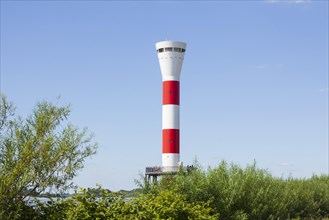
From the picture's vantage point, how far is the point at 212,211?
17656 millimetres

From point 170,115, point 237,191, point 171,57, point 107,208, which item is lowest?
point 107,208

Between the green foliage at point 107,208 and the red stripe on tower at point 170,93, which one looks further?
the red stripe on tower at point 170,93

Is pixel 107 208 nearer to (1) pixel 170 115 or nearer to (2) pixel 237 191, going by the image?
(2) pixel 237 191

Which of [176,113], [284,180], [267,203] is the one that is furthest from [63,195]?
[176,113]

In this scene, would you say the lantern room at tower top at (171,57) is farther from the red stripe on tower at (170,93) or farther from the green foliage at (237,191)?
the green foliage at (237,191)

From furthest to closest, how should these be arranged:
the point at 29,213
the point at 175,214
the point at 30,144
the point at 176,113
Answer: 1. the point at 176,113
2. the point at 175,214
3. the point at 29,213
4. the point at 30,144

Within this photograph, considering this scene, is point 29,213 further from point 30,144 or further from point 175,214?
point 175,214

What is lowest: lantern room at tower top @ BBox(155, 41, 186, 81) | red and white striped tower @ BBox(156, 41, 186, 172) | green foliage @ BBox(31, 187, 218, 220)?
green foliage @ BBox(31, 187, 218, 220)

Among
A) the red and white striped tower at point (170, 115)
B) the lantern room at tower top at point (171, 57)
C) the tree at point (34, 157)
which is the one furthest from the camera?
the lantern room at tower top at point (171, 57)

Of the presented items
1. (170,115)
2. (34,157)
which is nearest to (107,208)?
(34,157)

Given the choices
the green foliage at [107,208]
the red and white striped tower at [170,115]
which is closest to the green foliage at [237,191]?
the green foliage at [107,208]

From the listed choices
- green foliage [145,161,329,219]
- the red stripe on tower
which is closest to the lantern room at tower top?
the red stripe on tower

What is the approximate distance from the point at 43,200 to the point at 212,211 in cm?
629

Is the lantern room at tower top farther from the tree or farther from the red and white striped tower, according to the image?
the tree
